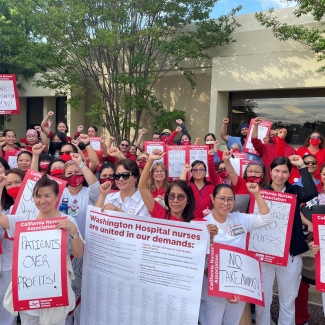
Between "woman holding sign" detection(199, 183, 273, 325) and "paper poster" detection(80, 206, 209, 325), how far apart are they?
245mm

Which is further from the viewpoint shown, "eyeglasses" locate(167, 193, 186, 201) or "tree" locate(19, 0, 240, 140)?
"tree" locate(19, 0, 240, 140)

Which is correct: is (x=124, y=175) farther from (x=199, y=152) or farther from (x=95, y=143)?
(x=95, y=143)

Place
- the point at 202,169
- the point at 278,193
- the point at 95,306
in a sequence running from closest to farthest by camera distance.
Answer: the point at 95,306 → the point at 278,193 → the point at 202,169

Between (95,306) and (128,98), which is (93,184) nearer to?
(95,306)

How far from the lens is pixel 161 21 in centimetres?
1096

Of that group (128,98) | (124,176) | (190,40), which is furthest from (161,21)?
(124,176)

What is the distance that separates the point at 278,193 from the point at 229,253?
0.88 metres

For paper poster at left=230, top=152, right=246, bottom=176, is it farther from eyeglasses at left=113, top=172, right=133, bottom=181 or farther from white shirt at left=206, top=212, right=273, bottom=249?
eyeglasses at left=113, top=172, right=133, bottom=181

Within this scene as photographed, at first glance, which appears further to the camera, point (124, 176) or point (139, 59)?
point (139, 59)

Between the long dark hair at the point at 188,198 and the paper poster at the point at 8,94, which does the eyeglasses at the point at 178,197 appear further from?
the paper poster at the point at 8,94

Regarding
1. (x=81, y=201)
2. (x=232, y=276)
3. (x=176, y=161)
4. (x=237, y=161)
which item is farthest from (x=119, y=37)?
(x=232, y=276)

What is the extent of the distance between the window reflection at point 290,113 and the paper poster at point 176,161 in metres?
6.33

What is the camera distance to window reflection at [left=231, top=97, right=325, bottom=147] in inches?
405

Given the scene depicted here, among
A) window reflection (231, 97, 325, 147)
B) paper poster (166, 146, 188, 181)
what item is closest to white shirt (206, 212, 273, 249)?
paper poster (166, 146, 188, 181)
